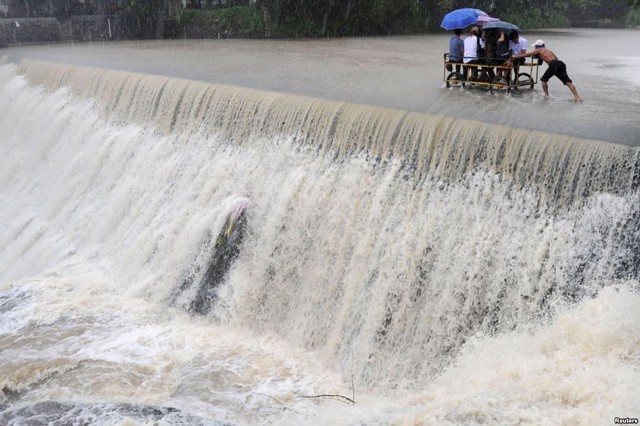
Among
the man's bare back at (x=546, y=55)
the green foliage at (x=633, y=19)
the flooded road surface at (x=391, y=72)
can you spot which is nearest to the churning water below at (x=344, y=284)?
the flooded road surface at (x=391, y=72)

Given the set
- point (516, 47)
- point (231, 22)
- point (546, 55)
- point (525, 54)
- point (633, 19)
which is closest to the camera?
point (546, 55)

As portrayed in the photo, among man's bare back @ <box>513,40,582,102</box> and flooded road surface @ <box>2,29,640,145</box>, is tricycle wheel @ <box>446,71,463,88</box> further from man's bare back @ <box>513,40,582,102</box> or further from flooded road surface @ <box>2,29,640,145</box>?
man's bare back @ <box>513,40,582,102</box>

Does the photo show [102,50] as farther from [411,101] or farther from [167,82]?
[411,101]

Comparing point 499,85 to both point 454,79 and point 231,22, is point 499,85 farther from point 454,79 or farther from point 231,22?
point 231,22

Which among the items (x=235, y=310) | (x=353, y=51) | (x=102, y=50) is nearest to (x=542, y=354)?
(x=235, y=310)

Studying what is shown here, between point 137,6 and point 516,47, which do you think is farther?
point 137,6

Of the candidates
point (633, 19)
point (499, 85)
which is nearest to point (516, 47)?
point (499, 85)

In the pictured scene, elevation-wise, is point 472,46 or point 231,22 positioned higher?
point 231,22

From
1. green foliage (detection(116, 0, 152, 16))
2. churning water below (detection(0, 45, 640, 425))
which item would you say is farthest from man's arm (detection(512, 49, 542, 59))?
green foliage (detection(116, 0, 152, 16))

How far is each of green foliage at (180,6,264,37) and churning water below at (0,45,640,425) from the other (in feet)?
48.0

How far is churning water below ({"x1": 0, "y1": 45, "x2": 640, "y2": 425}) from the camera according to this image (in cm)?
581

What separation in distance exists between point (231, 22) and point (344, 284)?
19.0 m

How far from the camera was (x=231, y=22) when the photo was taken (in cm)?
2438

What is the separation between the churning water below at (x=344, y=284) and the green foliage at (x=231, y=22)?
1463 cm
